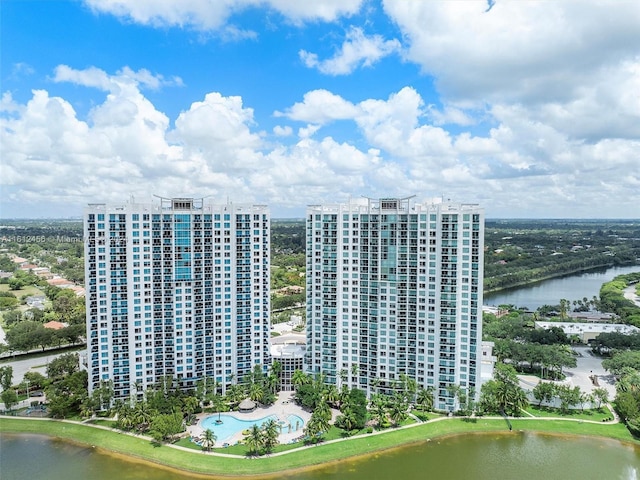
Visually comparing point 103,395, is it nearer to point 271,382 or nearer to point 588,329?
point 271,382

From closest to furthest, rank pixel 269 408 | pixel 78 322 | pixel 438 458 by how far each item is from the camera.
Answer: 1. pixel 438 458
2. pixel 269 408
3. pixel 78 322

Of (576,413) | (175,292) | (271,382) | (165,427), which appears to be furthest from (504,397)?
(175,292)

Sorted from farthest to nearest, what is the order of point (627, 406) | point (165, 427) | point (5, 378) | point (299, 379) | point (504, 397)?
1. point (5, 378)
2. point (299, 379)
3. point (504, 397)
4. point (627, 406)
5. point (165, 427)

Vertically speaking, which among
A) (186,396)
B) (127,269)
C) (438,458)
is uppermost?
(127,269)

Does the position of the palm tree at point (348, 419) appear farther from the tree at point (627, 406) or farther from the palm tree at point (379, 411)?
the tree at point (627, 406)

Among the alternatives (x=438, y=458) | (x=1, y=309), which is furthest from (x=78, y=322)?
(x=438, y=458)

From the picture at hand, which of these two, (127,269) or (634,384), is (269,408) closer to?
(127,269)
